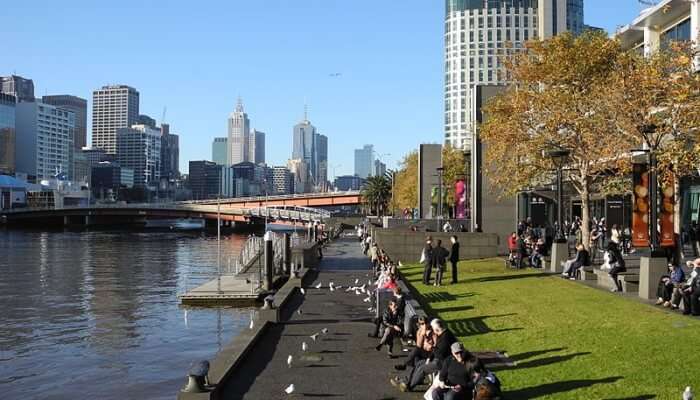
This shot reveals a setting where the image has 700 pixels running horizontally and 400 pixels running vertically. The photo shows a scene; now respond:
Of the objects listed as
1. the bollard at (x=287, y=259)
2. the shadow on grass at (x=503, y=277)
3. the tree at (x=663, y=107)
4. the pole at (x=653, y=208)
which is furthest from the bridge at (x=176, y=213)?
the pole at (x=653, y=208)

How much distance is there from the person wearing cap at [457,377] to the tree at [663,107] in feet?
47.6

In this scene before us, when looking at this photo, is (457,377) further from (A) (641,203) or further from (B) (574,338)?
(A) (641,203)

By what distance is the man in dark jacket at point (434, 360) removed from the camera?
44.7 feet

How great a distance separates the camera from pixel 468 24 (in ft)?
602

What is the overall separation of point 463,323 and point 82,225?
158 m

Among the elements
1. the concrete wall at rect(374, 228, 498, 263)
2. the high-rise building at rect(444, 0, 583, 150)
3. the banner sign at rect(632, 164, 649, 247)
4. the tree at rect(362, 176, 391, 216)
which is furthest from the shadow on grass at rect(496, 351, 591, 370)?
the high-rise building at rect(444, 0, 583, 150)

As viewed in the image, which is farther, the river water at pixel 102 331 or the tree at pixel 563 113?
the tree at pixel 563 113

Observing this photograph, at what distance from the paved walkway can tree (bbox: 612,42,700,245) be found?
11.7 metres

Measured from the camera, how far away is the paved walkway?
14227 millimetres

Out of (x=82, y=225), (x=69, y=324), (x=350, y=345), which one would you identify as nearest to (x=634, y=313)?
(x=350, y=345)

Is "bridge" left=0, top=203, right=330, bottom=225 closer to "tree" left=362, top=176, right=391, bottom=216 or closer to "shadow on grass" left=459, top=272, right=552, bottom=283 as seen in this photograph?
"tree" left=362, top=176, right=391, bottom=216

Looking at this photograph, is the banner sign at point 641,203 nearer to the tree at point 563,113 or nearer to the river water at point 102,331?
the tree at point 563,113

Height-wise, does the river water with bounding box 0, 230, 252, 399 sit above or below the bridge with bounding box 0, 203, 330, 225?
below

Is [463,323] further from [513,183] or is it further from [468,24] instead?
[468,24]
